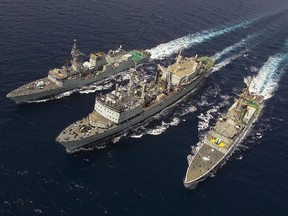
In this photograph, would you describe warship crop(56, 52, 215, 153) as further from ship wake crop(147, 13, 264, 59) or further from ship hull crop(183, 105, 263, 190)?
ship hull crop(183, 105, 263, 190)

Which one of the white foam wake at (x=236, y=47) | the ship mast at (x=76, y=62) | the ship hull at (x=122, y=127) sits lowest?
the ship hull at (x=122, y=127)

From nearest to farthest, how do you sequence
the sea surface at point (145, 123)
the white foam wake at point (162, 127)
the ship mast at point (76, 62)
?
the sea surface at point (145, 123) → the white foam wake at point (162, 127) → the ship mast at point (76, 62)

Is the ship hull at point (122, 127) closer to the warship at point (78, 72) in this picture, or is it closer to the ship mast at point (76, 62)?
the warship at point (78, 72)

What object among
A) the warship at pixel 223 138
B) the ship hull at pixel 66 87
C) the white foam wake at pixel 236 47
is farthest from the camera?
the white foam wake at pixel 236 47

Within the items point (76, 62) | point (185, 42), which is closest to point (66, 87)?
point (76, 62)

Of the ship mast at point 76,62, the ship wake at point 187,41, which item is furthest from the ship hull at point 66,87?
the ship wake at point 187,41

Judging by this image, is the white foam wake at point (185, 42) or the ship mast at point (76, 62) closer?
the ship mast at point (76, 62)

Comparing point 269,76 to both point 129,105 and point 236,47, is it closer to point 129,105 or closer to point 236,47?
point 236,47
